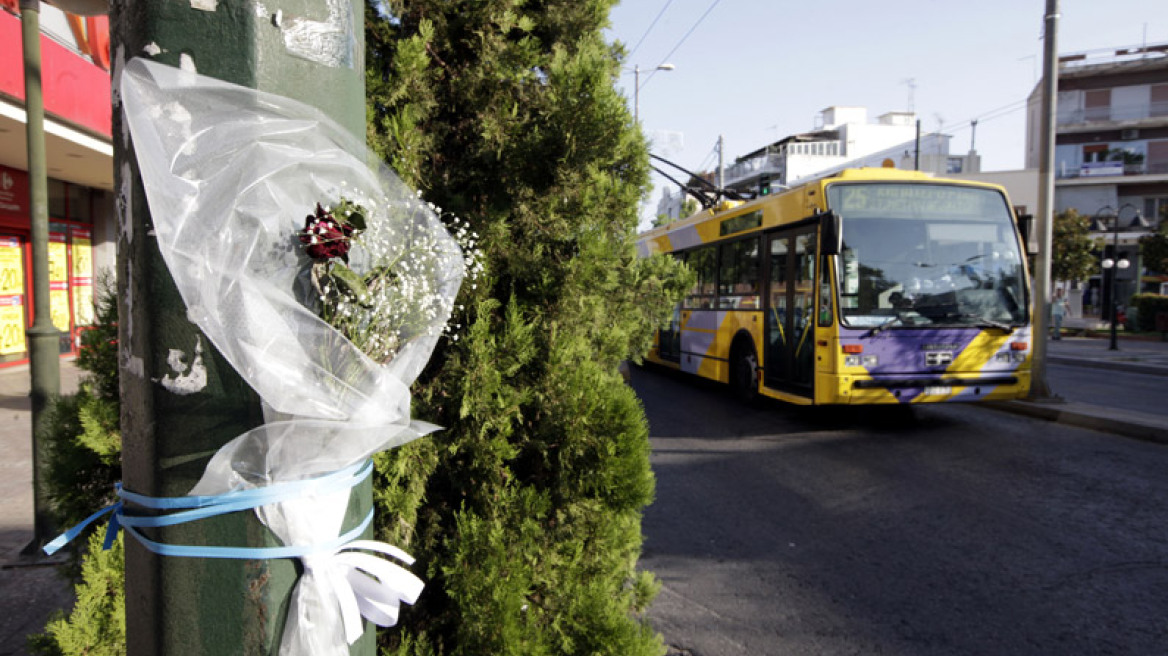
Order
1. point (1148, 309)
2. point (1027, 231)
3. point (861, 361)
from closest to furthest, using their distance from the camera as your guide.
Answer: point (861, 361)
point (1027, 231)
point (1148, 309)

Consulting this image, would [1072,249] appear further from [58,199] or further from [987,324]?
[58,199]

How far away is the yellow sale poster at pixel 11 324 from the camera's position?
12.5 metres

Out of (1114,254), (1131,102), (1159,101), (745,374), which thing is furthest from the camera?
(1131,102)

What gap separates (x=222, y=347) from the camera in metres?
1.26

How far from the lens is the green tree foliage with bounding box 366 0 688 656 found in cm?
219

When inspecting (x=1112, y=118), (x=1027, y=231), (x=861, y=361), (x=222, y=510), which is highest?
(x=1112, y=118)

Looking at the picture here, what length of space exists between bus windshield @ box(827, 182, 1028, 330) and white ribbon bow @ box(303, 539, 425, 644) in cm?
782

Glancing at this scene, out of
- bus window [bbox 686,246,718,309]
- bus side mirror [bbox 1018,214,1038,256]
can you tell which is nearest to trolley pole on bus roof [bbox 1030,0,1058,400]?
bus side mirror [bbox 1018,214,1038,256]

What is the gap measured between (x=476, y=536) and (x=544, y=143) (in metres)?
1.18

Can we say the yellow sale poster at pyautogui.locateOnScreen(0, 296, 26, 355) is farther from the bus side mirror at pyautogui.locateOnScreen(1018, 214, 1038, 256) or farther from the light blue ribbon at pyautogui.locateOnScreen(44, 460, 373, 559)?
the bus side mirror at pyautogui.locateOnScreen(1018, 214, 1038, 256)

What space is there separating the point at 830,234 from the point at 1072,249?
3193cm

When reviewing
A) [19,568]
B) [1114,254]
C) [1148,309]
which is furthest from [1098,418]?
[1148,309]

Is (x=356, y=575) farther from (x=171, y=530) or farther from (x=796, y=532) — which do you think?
(x=796, y=532)

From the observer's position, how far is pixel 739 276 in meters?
11.3
